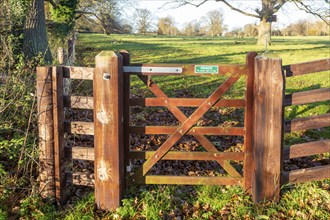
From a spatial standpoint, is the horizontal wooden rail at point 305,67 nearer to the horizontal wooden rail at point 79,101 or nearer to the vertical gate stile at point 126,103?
the vertical gate stile at point 126,103

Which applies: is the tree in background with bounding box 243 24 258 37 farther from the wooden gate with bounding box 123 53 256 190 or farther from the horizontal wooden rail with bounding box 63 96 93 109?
the horizontal wooden rail with bounding box 63 96 93 109

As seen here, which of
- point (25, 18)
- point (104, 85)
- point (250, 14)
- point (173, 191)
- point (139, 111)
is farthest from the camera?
point (250, 14)

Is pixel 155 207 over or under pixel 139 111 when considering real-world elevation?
under

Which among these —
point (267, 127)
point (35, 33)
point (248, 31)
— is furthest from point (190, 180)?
point (248, 31)

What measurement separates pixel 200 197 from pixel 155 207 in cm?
70

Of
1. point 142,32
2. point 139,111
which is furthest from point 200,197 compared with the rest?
point 142,32

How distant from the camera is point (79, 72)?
457 cm

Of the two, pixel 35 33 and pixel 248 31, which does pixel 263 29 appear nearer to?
pixel 35 33

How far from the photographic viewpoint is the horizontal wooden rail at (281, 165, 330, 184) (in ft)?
15.7

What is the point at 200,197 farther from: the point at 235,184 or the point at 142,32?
the point at 142,32

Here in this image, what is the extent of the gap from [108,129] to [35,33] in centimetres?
791

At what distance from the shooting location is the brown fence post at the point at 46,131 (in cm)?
450

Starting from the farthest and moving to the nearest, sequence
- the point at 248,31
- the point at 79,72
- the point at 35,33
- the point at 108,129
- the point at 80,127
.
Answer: the point at 248,31
the point at 35,33
the point at 80,127
the point at 79,72
the point at 108,129

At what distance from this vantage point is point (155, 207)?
4.50 meters
